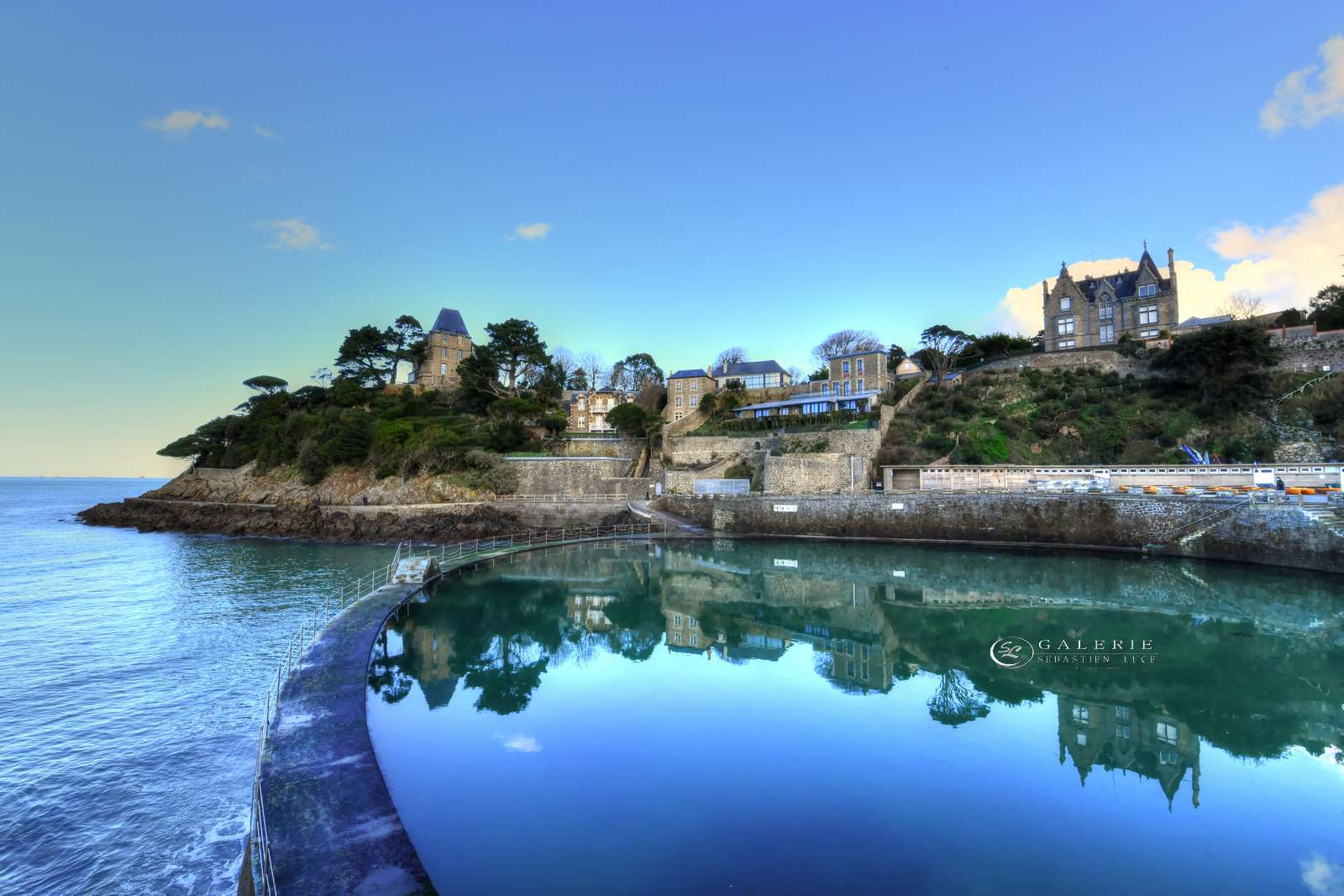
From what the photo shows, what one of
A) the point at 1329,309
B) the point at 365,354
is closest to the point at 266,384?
the point at 365,354

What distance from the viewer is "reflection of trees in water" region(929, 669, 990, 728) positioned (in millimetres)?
8094

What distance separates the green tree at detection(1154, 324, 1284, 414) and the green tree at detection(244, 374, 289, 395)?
216ft

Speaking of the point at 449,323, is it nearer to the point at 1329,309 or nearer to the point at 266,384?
the point at 266,384

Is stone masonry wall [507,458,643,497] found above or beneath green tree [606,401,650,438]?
beneath

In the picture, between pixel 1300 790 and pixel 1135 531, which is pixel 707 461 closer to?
pixel 1135 531

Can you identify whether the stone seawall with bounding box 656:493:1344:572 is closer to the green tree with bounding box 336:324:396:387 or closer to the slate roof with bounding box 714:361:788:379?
the slate roof with bounding box 714:361:788:379

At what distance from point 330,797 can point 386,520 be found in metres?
28.5

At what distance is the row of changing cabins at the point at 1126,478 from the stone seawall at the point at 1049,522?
1.19 meters

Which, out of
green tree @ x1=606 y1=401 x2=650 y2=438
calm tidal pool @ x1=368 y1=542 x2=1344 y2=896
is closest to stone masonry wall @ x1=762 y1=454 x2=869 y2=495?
green tree @ x1=606 y1=401 x2=650 y2=438

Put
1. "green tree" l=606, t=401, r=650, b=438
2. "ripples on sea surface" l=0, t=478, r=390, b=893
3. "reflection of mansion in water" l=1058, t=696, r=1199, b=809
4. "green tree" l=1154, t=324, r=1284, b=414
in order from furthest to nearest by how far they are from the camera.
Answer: "green tree" l=606, t=401, r=650, b=438 < "green tree" l=1154, t=324, r=1284, b=414 < "reflection of mansion in water" l=1058, t=696, r=1199, b=809 < "ripples on sea surface" l=0, t=478, r=390, b=893

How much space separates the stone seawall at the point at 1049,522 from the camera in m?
17.7

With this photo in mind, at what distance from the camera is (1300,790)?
609cm

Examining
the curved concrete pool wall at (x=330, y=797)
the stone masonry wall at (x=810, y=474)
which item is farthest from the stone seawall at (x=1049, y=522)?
the curved concrete pool wall at (x=330, y=797)

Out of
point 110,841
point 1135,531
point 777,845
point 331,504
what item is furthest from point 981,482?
Result: point 331,504
